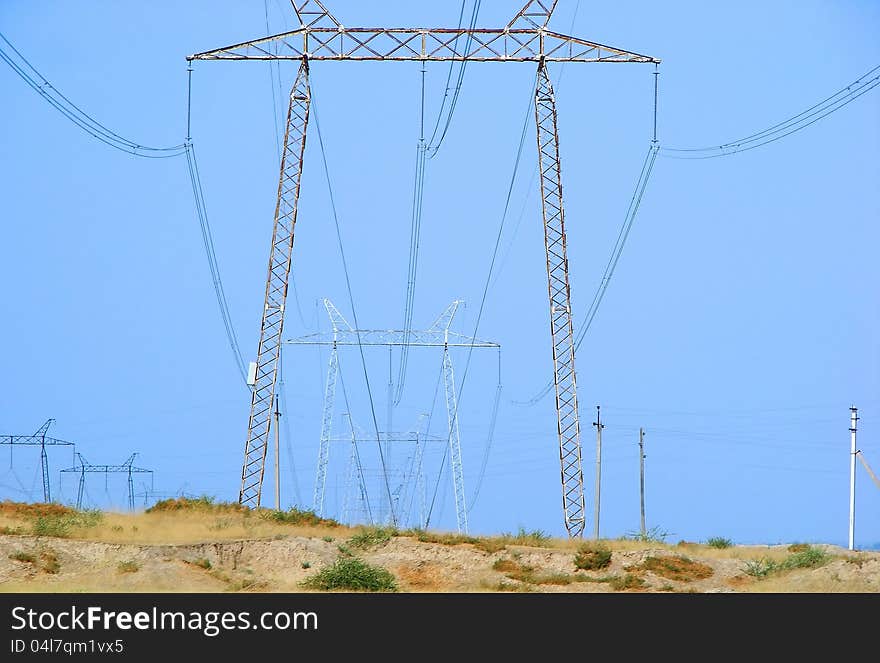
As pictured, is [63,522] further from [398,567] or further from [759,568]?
[759,568]

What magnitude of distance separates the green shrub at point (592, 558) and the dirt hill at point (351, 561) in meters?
0.06

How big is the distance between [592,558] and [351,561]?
9.43 meters

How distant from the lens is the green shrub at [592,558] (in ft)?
151

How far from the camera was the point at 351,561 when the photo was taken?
139 ft

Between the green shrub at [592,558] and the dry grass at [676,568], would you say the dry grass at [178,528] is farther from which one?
the dry grass at [676,568]

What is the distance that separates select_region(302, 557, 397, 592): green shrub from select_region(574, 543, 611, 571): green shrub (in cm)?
781

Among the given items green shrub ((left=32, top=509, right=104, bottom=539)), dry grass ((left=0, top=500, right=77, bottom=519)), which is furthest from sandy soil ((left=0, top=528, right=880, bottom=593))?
dry grass ((left=0, top=500, right=77, bottom=519))

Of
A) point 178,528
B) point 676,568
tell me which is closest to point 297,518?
point 178,528

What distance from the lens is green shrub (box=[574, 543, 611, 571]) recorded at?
46.0 m

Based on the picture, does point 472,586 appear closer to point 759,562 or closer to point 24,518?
point 759,562

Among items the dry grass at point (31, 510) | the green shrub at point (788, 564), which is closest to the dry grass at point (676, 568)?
the green shrub at point (788, 564)
